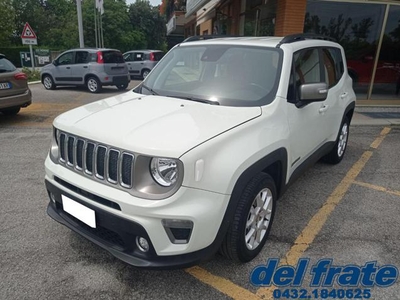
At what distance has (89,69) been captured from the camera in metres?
12.2

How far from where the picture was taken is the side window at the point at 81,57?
1237 centimetres

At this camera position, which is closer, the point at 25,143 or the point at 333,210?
the point at 333,210

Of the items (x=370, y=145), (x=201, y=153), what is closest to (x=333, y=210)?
(x=201, y=153)

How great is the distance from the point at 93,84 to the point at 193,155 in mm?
11542

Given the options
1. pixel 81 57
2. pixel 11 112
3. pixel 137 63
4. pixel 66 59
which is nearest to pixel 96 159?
pixel 11 112

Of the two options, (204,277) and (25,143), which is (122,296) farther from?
(25,143)

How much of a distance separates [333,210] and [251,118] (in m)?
1.79

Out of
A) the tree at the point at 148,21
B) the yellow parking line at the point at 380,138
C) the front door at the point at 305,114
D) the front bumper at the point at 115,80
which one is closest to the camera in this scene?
the front door at the point at 305,114

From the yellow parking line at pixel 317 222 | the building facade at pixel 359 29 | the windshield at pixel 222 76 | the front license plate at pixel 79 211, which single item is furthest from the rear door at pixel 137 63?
the front license plate at pixel 79 211

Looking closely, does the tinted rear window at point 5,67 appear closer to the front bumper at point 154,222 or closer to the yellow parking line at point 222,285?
the front bumper at point 154,222

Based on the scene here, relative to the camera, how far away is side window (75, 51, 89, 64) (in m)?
12.4

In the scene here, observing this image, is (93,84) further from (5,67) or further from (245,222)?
(245,222)

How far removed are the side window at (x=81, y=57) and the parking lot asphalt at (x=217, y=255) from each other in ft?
27.1

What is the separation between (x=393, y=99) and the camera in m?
10.1
